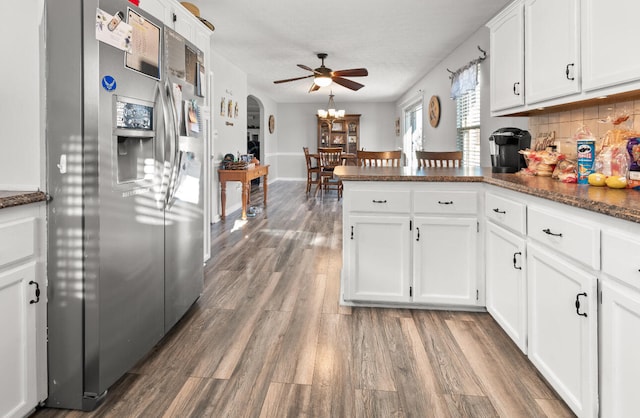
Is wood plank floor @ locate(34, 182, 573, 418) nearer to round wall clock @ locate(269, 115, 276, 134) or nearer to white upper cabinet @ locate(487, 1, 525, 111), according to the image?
white upper cabinet @ locate(487, 1, 525, 111)

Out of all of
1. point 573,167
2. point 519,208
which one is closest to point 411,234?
point 519,208

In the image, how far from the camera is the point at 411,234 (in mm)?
2697

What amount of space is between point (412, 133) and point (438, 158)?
5241 mm

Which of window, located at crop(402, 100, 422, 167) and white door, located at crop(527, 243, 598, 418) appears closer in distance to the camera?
white door, located at crop(527, 243, 598, 418)

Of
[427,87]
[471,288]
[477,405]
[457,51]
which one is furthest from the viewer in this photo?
[427,87]

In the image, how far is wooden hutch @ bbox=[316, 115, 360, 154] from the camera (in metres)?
12.4

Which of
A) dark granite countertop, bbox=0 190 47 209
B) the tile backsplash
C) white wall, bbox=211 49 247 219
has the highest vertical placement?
white wall, bbox=211 49 247 219

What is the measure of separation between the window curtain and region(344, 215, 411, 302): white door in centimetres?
289

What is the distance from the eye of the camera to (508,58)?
2.77 metres

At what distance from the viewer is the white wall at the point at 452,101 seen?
183 inches

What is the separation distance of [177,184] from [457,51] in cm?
473

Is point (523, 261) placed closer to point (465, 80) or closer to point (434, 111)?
point (465, 80)

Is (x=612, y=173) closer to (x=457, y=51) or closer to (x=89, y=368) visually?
(x=89, y=368)

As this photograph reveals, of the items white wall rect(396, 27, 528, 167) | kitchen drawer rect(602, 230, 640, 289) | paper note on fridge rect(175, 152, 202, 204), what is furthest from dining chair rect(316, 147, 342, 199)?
kitchen drawer rect(602, 230, 640, 289)
